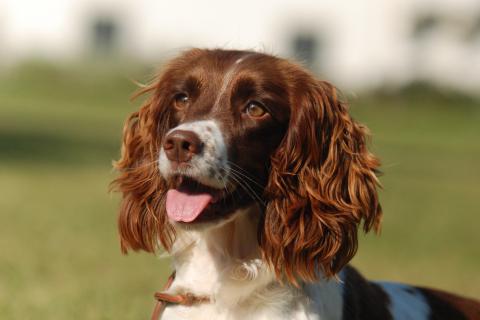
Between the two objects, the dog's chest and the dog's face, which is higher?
the dog's face

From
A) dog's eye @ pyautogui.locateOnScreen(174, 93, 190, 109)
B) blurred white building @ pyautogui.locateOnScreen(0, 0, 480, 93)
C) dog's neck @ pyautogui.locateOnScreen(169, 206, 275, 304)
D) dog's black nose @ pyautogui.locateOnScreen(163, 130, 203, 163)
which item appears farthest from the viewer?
blurred white building @ pyautogui.locateOnScreen(0, 0, 480, 93)

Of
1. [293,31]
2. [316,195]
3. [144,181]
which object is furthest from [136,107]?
[293,31]

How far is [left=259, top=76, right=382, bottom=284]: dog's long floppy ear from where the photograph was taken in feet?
15.6

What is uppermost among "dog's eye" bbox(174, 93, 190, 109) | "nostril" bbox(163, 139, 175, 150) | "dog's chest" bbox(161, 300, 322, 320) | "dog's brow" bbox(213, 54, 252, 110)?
"dog's brow" bbox(213, 54, 252, 110)

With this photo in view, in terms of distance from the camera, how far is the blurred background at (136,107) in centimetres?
898

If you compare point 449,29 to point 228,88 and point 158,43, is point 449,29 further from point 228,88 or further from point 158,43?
point 228,88

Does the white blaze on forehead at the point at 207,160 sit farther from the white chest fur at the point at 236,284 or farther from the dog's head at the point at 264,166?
the white chest fur at the point at 236,284

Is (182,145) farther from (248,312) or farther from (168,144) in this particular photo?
(248,312)

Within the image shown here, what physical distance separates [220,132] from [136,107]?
512cm

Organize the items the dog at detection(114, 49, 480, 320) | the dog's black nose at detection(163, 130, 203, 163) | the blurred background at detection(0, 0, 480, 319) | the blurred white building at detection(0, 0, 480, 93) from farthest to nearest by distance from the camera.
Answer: the blurred white building at detection(0, 0, 480, 93) < the blurred background at detection(0, 0, 480, 319) < the dog at detection(114, 49, 480, 320) < the dog's black nose at detection(163, 130, 203, 163)

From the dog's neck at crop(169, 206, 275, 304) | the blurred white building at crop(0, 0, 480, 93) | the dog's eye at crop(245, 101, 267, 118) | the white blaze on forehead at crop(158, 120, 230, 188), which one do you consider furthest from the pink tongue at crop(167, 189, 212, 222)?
the blurred white building at crop(0, 0, 480, 93)

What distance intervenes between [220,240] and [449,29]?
4017 cm

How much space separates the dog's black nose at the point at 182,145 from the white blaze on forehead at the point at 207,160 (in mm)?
28

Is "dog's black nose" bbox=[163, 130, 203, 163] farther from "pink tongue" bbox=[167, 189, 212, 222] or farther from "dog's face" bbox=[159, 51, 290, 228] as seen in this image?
"pink tongue" bbox=[167, 189, 212, 222]
